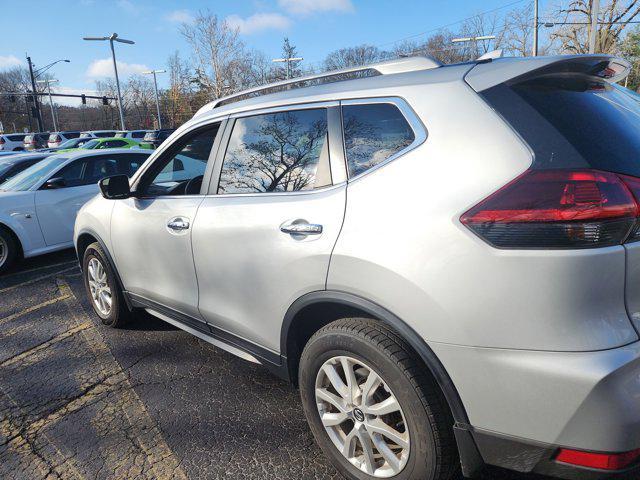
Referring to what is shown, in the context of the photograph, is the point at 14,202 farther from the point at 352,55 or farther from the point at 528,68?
the point at 352,55

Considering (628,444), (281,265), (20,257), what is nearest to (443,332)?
(628,444)

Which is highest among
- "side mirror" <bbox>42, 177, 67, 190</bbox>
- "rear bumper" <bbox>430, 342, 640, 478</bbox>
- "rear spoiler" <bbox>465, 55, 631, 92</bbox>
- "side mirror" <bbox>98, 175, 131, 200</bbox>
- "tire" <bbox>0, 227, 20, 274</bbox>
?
"rear spoiler" <bbox>465, 55, 631, 92</bbox>

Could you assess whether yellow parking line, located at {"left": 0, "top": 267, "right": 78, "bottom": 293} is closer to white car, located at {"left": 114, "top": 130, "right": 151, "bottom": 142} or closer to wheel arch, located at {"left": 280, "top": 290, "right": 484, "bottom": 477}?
wheel arch, located at {"left": 280, "top": 290, "right": 484, "bottom": 477}

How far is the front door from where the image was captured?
2.84 meters

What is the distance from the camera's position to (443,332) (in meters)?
1.59

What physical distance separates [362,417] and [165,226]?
171 centimetres

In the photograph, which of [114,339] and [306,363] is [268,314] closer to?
[306,363]

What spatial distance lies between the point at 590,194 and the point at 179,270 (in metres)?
2.26

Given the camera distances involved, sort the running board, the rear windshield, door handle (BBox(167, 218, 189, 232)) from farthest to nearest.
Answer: door handle (BBox(167, 218, 189, 232)) → the running board → the rear windshield

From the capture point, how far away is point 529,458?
155 centimetres

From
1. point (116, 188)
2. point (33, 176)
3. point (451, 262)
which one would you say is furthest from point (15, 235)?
point (451, 262)

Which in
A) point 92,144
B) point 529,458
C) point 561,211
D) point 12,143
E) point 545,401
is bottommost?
point 529,458

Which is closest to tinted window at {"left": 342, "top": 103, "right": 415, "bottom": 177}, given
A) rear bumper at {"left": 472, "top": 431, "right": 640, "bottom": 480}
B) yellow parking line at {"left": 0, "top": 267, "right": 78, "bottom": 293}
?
rear bumper at {"left": 472, "top": 431, "right": 640, "bottom": 480}

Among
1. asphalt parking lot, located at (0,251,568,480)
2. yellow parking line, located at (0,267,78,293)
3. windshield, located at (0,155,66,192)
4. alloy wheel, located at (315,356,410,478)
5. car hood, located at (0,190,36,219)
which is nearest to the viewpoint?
alloy wheel, located at (315,356,410,478)
